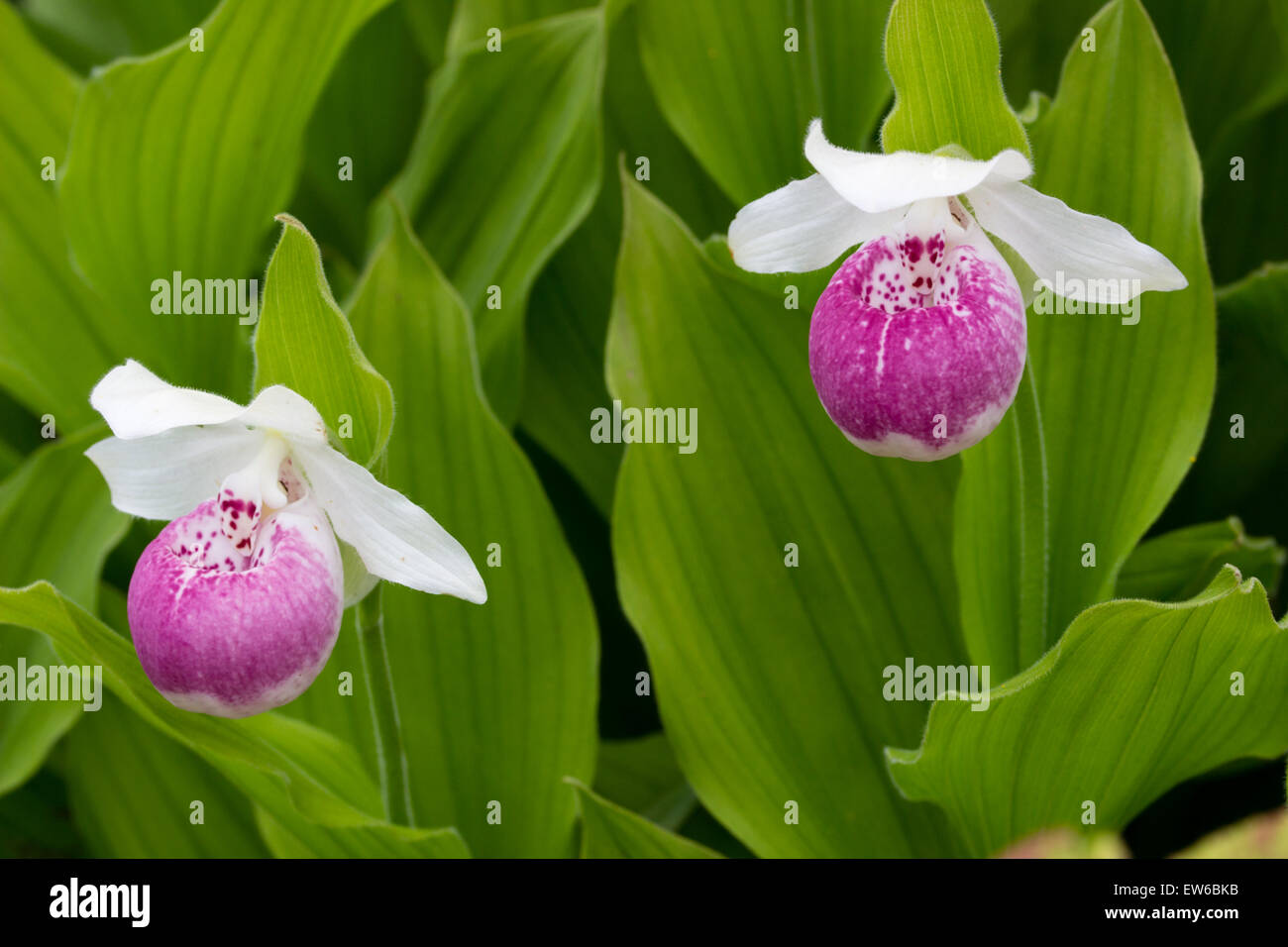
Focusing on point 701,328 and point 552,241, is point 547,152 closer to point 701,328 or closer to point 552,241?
point 552,241

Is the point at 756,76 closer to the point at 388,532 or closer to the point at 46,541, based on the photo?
the point at 388,532

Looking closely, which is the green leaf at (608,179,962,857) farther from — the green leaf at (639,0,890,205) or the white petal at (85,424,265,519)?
the white petal at (85,424,265,519)

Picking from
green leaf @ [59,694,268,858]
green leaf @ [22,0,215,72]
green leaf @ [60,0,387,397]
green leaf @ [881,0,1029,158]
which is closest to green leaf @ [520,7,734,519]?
green leaf @ [60,0,387,397]

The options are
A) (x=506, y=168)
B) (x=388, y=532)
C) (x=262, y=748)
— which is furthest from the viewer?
(x=506, y=168)

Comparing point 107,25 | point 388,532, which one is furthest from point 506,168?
point 107,25

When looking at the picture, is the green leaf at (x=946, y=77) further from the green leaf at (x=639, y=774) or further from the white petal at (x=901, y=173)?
the green leaf at (x=639, y=774)
